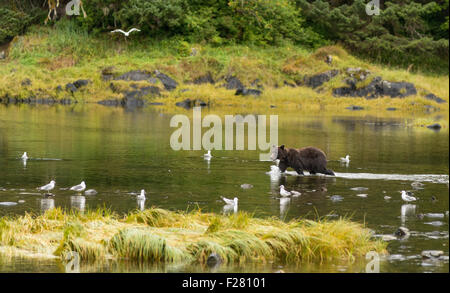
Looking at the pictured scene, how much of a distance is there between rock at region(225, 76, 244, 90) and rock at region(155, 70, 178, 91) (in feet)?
12.9

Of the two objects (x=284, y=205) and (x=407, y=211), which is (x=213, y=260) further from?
(x=407, y=211)

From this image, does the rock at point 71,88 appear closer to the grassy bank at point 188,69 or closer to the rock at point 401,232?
the grassy bank at point 188,69

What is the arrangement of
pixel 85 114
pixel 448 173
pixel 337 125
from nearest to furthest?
pixel 448 173 → pixel 337 125 → pixel 85 114

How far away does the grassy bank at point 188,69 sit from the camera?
55312mm

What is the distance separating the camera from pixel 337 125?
130 feet

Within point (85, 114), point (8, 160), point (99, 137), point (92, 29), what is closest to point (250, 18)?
point (92, 29)

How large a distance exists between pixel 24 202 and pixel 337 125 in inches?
1006

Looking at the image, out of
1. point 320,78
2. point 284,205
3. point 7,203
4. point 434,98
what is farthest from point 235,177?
point 320,78

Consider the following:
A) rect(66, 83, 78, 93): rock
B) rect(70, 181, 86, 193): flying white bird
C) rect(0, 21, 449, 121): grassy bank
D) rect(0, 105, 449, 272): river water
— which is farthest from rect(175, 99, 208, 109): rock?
rect(70, 181, 86, 193): flying white bird

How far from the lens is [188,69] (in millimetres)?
59750

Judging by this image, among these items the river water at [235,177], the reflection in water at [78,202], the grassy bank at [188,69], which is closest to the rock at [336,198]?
the river water at [235,177]

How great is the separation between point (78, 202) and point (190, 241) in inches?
194

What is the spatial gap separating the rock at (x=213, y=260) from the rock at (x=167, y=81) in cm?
4584
